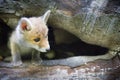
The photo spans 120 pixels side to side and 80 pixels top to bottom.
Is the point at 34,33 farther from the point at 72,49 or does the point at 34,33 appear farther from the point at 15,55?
the point at 72,49

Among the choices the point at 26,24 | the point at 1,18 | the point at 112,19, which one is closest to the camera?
the point at 26,24

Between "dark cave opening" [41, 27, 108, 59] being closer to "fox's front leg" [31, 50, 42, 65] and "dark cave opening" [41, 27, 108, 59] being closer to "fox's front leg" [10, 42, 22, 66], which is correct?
"fox's front leg" [31, 50, 42, 65]

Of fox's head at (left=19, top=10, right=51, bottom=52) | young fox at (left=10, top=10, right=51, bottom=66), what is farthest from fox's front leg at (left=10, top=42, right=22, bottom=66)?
fox's head at (left=19, top=10, right=51, bottom=52)

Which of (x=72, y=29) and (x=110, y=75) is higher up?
(x=72, y=29)

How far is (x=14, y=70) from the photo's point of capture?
4.25 meters

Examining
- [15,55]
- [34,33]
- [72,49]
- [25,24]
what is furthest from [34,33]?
[72,49]

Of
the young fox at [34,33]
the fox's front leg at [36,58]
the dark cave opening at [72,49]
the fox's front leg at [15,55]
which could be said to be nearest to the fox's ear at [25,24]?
the young fox at [34,33]

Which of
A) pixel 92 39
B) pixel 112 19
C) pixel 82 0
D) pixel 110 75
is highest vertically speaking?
pixel 82 0

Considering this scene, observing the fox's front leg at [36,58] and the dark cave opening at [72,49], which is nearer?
the fox's front leg at [36,58]

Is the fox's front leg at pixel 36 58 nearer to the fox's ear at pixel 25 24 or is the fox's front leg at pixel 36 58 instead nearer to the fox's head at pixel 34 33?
the fox's head at pixel 34 33

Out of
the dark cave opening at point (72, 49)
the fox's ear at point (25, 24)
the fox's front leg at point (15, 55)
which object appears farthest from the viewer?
the dark cave opening at point (72, 49)

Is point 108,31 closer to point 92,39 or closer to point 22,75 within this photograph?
point 92,39

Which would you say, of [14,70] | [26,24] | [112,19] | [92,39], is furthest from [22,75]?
[112,19]

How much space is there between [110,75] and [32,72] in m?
1.12
